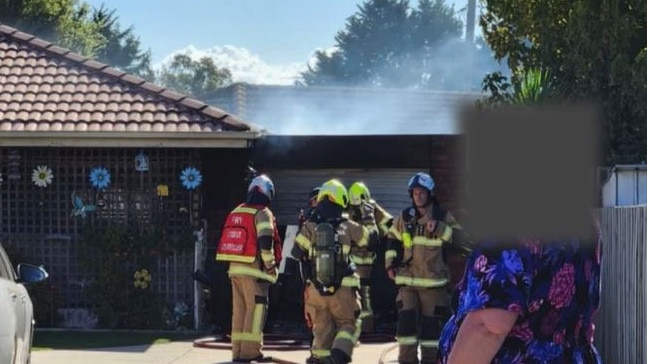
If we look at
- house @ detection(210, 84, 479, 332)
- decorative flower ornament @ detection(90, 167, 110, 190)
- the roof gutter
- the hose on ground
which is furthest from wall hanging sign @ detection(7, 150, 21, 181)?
the hose on ground

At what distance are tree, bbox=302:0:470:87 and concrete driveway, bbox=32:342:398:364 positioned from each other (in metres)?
54.7

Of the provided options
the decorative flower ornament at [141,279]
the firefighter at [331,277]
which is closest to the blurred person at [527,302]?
the firefighter at [331,277]

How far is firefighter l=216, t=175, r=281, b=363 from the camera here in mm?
10141

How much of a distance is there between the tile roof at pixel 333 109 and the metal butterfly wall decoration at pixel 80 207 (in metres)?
4.36

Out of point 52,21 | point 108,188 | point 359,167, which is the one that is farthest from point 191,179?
point 52,21

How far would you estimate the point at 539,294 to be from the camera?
339 centimetres

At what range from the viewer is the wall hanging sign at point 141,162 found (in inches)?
511

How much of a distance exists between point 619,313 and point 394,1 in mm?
60218

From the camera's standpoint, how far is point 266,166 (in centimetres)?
1359

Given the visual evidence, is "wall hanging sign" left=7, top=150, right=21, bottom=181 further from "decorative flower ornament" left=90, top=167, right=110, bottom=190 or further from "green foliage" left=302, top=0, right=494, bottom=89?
"green foliage" left=302, top=0, right=494, bottom=89

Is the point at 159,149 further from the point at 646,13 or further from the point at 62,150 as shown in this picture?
the point at 646,13

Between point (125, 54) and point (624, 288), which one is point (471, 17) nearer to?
point (624, 288)

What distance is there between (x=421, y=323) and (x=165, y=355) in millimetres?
2873

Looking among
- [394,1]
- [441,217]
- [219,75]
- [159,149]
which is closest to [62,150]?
[159,149]
